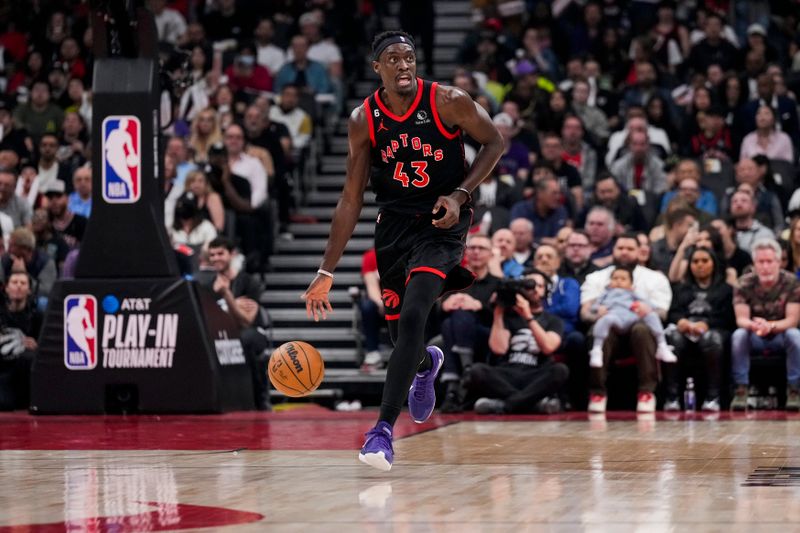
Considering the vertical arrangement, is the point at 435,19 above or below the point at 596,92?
above

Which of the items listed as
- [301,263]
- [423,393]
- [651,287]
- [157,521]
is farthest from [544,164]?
[157,521]

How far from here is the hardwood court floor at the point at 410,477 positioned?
15.5ft

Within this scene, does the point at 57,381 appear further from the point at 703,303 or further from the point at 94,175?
the point at 703,303

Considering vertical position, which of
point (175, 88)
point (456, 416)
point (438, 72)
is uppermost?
point (438, 72)

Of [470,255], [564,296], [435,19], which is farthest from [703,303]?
[435,19]

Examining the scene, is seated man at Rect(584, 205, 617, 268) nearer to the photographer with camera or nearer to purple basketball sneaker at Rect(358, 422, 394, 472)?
the photographer with camera

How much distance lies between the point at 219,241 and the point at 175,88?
176 centimetres

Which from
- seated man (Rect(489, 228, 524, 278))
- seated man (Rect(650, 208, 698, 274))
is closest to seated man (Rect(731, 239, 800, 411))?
seated man (Rect(650, 208, 698, 274))

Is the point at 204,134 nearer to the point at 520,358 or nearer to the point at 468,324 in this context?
the point at 468,324

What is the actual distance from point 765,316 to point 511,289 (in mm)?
2026

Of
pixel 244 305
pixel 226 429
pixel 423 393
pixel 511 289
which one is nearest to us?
pixel 423 393

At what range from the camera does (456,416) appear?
10.3 m

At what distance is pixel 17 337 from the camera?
11344mm

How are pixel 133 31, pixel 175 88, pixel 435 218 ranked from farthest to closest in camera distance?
pixel 175 88
pixel 133 31
pixel 435 218
